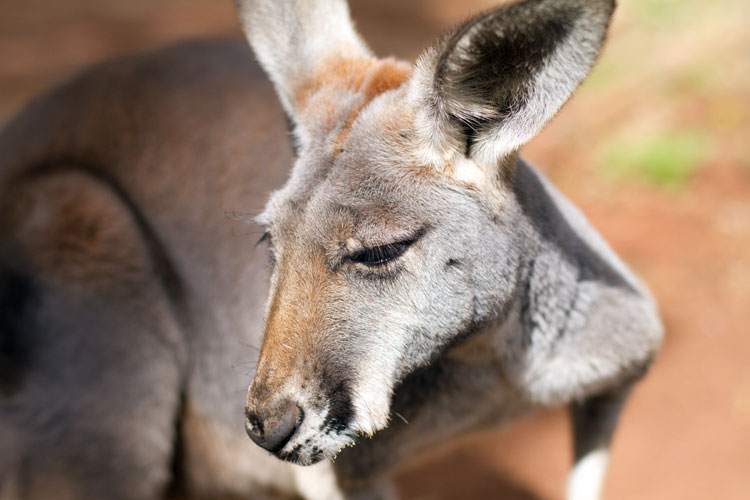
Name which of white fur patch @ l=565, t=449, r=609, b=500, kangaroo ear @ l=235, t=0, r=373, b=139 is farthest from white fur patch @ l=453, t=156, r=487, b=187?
white fur patch @ l=565, t=449, r=609, b=500

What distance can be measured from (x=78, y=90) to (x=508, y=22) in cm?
229

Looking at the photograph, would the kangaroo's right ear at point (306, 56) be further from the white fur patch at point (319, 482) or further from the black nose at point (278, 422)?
the white fur patch at point (319, 482)

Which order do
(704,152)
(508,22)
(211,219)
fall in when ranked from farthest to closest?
(704,152) < (211,219) < (508,22)

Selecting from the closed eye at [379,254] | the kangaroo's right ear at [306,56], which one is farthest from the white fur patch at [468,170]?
the kangaroo's right ear at [306,56]

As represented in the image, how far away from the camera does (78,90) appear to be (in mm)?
3600

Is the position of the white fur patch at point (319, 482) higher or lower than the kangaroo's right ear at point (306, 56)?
lower

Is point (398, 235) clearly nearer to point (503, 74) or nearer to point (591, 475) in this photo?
point (503, 74)

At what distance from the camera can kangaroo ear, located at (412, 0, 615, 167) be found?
1.93 meters

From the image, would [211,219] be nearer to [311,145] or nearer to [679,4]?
[311,145]

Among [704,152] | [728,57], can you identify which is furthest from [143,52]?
[728,57]

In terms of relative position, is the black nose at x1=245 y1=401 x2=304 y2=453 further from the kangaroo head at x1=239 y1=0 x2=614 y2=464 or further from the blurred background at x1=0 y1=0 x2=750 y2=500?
the blurred background at x1=0 y1=0 x2=750 y2=500

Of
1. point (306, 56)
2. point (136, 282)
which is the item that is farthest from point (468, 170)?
point (136, 282)

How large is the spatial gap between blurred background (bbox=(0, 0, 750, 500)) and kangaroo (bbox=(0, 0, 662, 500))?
1.48 ft

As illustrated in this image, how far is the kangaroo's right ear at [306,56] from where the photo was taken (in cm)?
258
